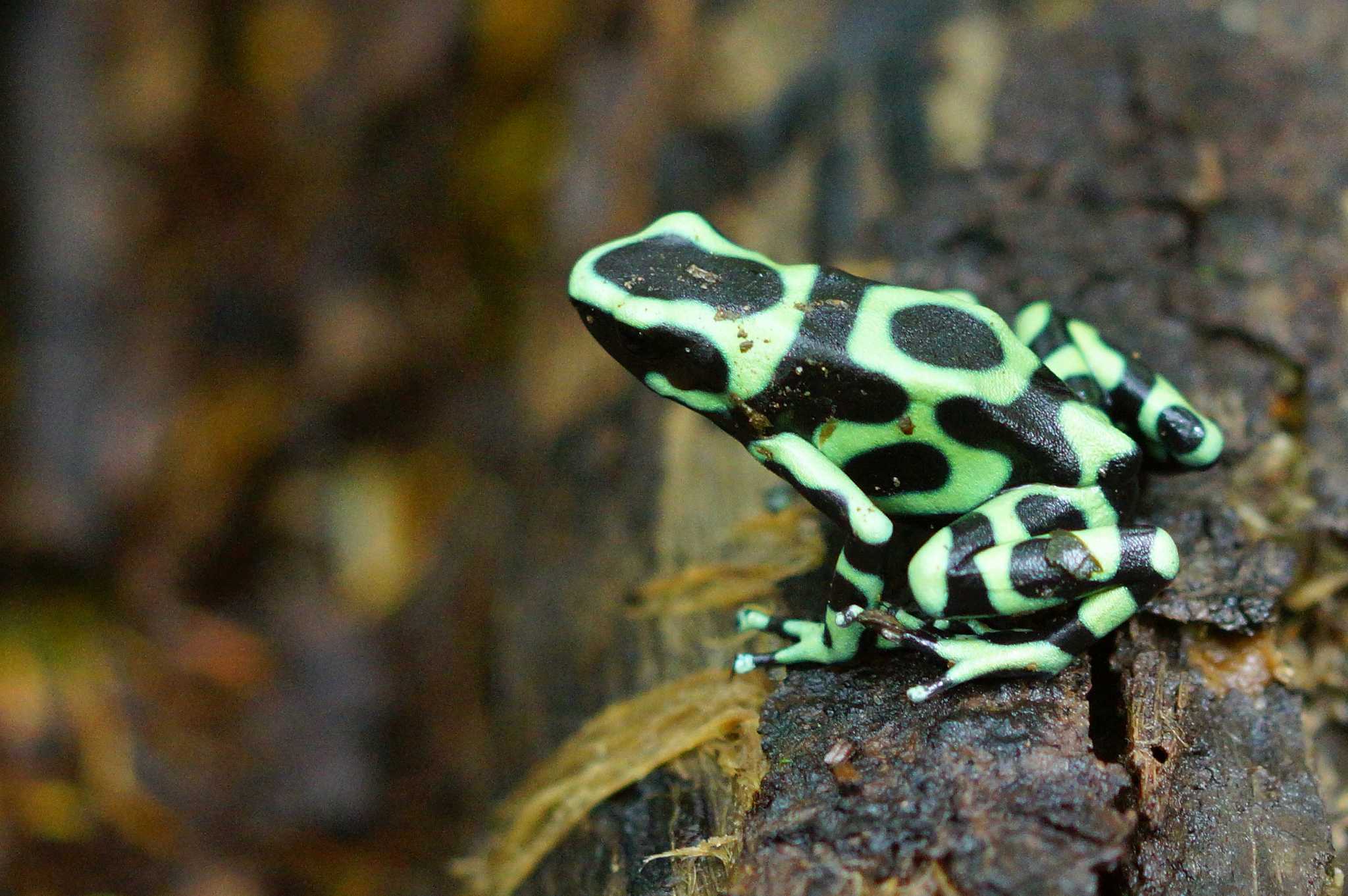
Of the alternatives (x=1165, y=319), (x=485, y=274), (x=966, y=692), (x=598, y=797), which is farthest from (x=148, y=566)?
(x=1165, y=319)

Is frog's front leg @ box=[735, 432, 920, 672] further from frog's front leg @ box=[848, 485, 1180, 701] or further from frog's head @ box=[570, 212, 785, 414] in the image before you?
frog's head @ box=[570, 212, 785, 414]

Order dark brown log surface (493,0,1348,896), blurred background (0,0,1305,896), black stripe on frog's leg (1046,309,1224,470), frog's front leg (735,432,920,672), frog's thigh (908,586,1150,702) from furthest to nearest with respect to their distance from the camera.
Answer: blurred background (0,0,1305,896) → black stripe on frog's leg (1046,309,1224,470) → frog's front leg (735,432,920,672) → frog's thigh (908,586,1150,702) → dark brown log surface (493,0,1348,896)

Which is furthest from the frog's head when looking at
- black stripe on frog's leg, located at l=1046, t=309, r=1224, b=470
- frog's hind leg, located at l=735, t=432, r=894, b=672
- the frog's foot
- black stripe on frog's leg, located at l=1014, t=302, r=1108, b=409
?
black stripe on frog's leg, located at l=1046, t=309, r=1224, b=470

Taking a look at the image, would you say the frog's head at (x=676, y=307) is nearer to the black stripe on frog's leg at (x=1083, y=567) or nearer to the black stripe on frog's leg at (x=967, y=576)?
the black stripe on frog's leg at (x=967, y=576)

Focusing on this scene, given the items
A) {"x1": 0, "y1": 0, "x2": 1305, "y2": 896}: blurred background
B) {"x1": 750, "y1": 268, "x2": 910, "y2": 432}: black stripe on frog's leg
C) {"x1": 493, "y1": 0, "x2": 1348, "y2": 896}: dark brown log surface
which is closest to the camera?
{"x1": 493, "y1": 0, "x2": 1348, "y2": 896}: dark brown log surface

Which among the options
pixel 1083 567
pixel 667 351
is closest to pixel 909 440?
pixel 1083 567

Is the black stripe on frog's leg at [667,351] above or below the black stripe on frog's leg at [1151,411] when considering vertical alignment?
above

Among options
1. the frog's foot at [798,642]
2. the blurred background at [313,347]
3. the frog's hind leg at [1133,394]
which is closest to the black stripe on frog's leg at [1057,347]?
the frog's hind leg at [1133,394]
